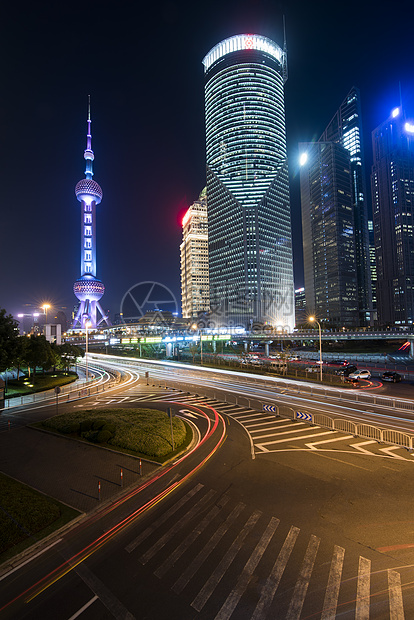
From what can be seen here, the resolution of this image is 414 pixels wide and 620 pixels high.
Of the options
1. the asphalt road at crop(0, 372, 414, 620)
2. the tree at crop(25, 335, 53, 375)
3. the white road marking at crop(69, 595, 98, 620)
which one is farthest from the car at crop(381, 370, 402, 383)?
the tree at crop(25, 335, 53, 375)

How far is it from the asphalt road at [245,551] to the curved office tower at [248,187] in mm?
163315

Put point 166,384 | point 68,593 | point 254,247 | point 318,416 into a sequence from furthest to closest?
point 254,247 → point 166,384 → point 318,416 → point 68,593

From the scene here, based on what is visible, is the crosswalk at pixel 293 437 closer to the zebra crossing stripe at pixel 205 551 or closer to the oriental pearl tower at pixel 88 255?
the zebra crossing stripe at pixel 205 551

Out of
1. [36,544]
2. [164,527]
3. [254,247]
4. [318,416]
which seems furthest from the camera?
[254,247]

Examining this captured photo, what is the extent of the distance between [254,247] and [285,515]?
17786 centimetres

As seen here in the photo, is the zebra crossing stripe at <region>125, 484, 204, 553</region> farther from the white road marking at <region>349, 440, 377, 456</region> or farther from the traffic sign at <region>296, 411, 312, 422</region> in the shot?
the traffic sign at <region>296, 411, 312, 422</region>

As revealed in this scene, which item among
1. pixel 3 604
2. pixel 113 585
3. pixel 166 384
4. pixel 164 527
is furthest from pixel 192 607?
pixel 166 384

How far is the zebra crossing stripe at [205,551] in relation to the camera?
8.34 metres

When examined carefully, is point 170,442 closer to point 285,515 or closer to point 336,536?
point 285,515

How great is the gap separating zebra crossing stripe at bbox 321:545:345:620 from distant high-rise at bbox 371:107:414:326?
19990cm

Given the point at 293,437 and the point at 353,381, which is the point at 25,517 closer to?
the point at 293,437

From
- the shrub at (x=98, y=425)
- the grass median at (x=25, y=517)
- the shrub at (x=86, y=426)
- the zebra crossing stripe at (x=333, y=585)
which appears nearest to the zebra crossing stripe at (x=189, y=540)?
the zebra crossing stripe at (x=333, y=585)

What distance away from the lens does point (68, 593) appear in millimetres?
8188

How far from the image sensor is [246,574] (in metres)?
8.62
